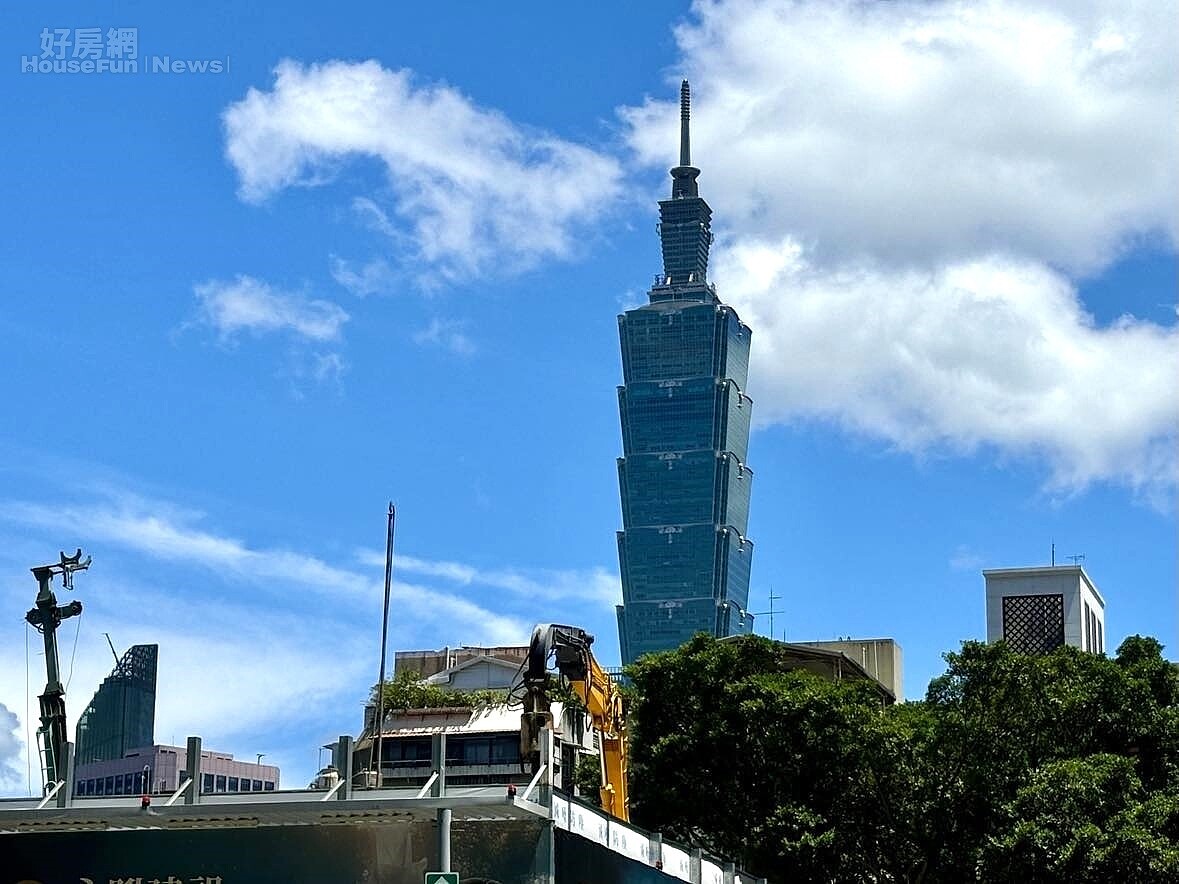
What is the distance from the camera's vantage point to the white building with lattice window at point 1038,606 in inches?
5600

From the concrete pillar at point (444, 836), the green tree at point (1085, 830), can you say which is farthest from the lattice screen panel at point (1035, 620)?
the concrete pillar at point (444, 836)

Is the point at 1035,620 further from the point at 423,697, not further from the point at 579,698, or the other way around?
the point at 579,698

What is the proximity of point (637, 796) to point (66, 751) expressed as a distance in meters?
33.8

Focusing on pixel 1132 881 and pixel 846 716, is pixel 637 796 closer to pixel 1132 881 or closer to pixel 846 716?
pixel 846 716

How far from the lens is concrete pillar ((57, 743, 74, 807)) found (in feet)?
112

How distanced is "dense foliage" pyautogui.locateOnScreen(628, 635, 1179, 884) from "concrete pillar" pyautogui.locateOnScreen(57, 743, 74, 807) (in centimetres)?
3063

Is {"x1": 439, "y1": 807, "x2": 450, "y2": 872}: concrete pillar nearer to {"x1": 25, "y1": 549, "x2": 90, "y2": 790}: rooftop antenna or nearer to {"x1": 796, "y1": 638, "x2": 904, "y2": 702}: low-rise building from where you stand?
{"x1": 25, "y1": 549, "x2": 90, "y2": 790}: rooftop antenna

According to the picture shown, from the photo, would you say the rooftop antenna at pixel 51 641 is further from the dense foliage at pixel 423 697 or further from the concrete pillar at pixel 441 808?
the dense foliage at pixel 423 697

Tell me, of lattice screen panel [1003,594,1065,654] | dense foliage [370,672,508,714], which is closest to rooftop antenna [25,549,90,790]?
dense foliage [370,672,508,714]

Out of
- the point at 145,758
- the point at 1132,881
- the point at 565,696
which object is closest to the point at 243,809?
the point at 565,696

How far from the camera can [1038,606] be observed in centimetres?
14362

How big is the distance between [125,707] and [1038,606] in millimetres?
79286

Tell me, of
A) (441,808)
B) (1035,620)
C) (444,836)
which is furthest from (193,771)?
(1035,620)

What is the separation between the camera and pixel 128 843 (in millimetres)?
33750
